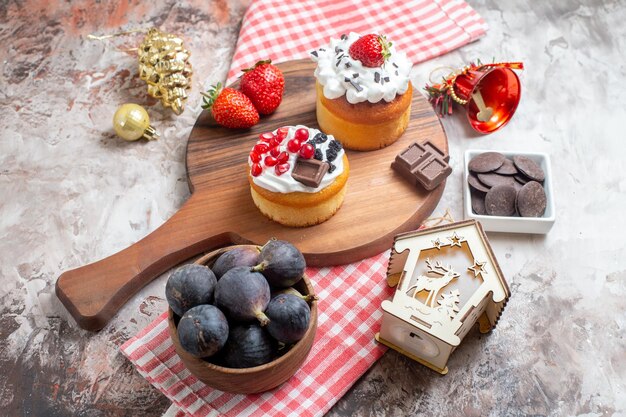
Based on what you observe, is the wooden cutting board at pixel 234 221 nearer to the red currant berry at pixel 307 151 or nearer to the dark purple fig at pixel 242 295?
the red currant berry at pixel 307 151

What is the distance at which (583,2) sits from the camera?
300 cm

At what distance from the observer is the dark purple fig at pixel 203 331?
5.55 ft

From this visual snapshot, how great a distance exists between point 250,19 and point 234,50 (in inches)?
5.9

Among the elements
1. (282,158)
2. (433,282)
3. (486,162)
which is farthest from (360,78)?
(433,282)

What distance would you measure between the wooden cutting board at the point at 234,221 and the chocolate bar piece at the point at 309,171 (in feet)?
0.69

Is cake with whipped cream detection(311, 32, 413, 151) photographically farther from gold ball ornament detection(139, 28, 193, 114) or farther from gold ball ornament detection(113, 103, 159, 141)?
gold ball ornament detection(113, 103, 159, 141)

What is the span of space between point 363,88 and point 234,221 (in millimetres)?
614

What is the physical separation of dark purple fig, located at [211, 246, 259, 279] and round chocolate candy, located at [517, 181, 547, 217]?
935mm

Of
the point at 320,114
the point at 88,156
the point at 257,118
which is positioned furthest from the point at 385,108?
the point at 88,156

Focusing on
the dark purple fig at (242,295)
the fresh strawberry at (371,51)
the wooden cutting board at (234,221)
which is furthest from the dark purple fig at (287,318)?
the fresh strawberry at (371,51)

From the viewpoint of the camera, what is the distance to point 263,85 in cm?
249

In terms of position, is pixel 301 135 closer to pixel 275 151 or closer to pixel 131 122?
pixel 275 151

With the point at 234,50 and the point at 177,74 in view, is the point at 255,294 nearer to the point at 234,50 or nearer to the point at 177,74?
the point at 177,74

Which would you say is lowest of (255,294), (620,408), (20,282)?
(620,408)
